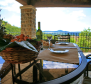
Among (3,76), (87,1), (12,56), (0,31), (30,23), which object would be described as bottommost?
(3,76)

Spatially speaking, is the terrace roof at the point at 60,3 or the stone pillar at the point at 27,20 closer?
the stone pillar at the point at 27,20

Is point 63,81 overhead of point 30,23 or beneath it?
beneath

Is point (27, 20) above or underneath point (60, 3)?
underneath

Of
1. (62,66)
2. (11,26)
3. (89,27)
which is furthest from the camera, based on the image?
(11,26)

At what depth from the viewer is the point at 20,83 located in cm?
50

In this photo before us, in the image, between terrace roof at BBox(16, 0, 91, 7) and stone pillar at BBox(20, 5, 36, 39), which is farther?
terrace roof at BBox(16, 0, 91, 7)

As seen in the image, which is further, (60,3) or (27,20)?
(60,3)

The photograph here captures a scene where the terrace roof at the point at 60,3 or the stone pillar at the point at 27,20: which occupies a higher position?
the terrace roof at the point at 60,3

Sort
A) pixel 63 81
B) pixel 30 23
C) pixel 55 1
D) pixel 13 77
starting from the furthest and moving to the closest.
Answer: pixel 55 1 → pixel 30 23 → pixel 13 77 → pixel 63 81

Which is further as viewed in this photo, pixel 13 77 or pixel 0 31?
pixel 0 31

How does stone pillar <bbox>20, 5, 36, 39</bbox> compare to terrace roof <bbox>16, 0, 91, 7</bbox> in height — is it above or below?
below

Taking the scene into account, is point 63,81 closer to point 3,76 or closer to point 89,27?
point 3,76

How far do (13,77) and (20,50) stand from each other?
180 millimetres

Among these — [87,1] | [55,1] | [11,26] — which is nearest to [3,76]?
[55,1]
